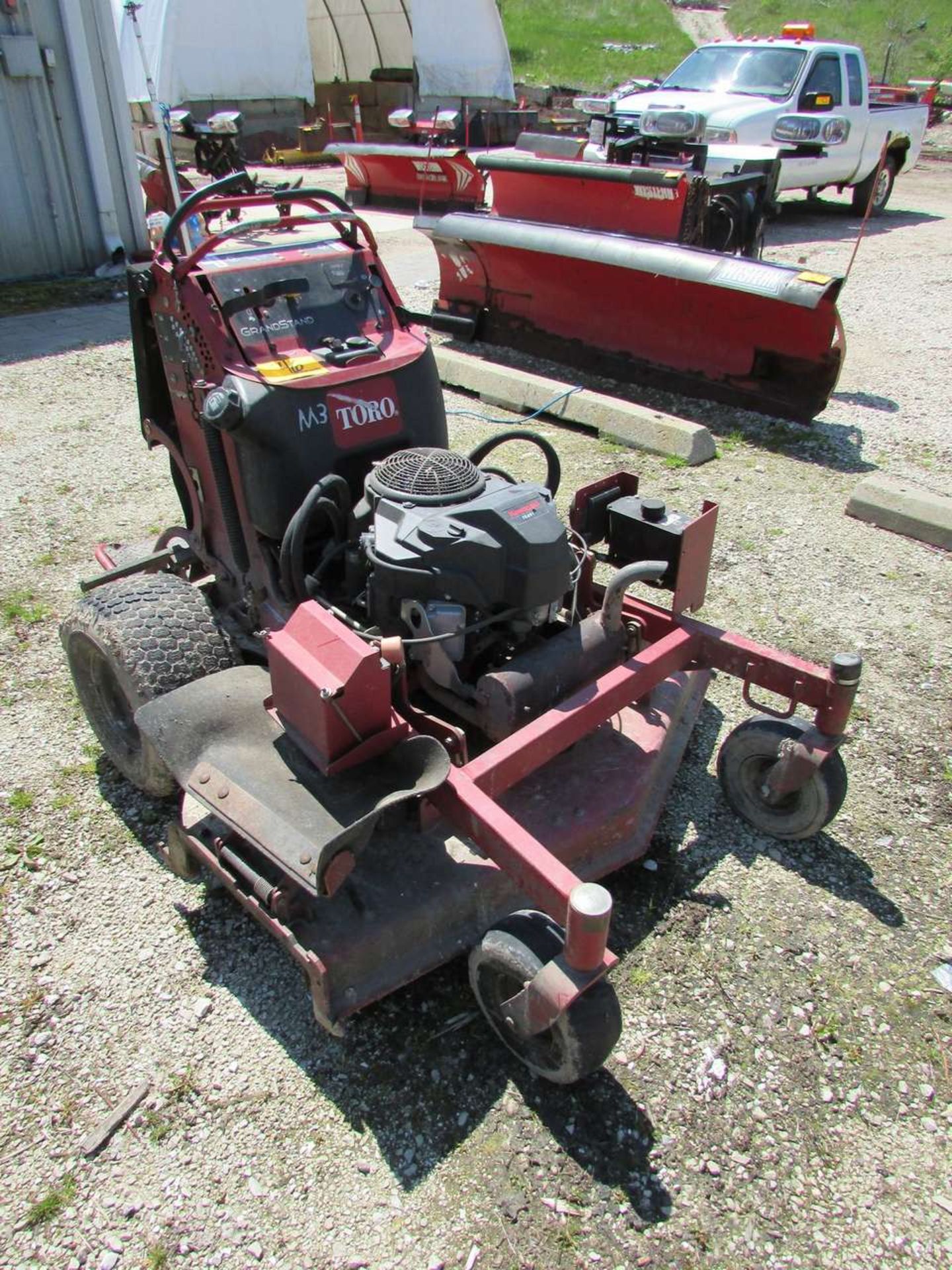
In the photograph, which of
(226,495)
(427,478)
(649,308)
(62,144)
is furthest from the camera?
(62,144)

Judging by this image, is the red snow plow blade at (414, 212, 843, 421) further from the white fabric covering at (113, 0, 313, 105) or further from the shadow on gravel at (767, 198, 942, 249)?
the white fabric covering at (113, 0, 313, 105)

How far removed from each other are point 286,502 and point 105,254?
354 inches

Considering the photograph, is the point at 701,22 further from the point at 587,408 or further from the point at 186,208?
the point at 186,208

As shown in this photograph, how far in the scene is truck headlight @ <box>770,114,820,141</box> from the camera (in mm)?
10594

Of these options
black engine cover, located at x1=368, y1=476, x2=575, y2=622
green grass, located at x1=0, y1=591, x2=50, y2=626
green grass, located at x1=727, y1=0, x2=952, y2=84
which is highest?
green grass, located at x1=727, y1=0, x2=952, y2=84

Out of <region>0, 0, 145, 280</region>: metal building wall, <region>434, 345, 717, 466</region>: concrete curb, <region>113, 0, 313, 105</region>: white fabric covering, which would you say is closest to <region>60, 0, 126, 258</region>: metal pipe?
<region>0, 0, 145, 280</region>: metal building wall

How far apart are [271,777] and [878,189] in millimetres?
14134

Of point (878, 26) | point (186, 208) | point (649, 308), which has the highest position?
point (878, 26)

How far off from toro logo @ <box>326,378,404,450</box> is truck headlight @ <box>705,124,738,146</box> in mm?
9124

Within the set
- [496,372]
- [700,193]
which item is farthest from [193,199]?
[700,193]

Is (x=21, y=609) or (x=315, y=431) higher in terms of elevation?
(x=315, y=431)

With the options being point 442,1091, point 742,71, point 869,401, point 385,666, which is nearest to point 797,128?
point 742,71

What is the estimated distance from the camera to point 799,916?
9.95ft

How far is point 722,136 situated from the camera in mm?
10789
